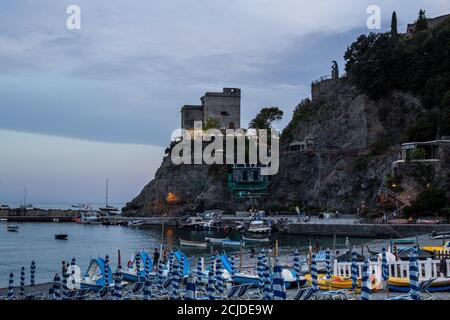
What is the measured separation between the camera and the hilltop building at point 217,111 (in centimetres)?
12862

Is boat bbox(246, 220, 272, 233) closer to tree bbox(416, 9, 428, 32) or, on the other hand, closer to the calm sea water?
the calm sea water

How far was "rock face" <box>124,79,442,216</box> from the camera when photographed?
8212 centimetres

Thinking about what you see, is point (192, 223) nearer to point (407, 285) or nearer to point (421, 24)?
point (421, 24)

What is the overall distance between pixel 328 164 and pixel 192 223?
73.6 ft

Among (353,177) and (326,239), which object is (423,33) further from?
(326,239)

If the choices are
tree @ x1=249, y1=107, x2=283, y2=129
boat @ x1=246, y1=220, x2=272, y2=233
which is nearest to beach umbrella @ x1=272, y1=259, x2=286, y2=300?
boat @ x1=246, y1=220, x2=272, y2=233

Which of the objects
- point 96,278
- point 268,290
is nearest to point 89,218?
point 96,278

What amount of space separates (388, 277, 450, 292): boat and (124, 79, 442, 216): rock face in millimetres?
56983

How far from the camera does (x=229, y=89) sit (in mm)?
131750

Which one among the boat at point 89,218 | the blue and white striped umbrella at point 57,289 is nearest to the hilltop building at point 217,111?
the boat at point 89,218

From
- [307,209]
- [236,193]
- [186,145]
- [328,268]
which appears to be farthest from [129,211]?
[328,268]

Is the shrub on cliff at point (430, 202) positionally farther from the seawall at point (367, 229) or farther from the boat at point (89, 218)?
the boat at point (89, 218)

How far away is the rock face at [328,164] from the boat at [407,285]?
187 ft
